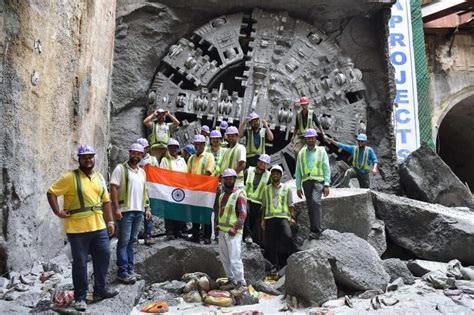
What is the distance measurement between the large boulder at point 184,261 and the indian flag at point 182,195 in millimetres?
409

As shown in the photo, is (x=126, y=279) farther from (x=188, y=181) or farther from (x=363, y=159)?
(x=363, y=159)

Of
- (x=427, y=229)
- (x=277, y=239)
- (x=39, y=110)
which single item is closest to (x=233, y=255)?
(x=277, y=239)

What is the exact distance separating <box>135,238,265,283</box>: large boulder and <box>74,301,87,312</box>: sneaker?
1561 millimetres

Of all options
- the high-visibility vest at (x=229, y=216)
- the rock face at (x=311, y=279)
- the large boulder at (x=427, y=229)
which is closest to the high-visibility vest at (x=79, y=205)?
the high-visibility vest at (x=229, y=216)

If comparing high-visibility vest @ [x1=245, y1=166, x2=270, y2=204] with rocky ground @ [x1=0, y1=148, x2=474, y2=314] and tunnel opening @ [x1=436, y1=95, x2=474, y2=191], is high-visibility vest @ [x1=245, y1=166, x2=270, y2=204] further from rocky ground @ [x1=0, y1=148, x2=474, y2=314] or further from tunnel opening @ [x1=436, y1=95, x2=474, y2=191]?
tunnel opening @ [x1=436, y1=95, x2=474, y2=191]

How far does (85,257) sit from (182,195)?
80.7 inches

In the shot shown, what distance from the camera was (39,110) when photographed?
674 cm

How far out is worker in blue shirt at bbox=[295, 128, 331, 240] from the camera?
6.70 m

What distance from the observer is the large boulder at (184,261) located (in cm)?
642

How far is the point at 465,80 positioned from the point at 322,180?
452 inches

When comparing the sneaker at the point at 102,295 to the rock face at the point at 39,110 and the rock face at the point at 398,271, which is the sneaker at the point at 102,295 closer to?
the rock face at the point at 39,110

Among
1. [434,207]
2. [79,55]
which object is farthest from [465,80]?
[79,55]

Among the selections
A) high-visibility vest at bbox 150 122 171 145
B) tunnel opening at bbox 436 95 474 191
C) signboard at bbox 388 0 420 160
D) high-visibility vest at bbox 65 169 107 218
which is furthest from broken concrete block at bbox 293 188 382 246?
tunnel opening at bbox 436 95 474 191

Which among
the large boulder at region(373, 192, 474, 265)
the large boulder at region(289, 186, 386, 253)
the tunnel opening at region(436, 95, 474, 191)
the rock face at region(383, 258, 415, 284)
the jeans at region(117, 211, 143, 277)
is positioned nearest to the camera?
the jeans at region(117, 211, 143, 277)
